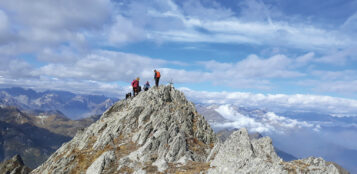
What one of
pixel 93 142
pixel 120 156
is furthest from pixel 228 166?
pixel 93 142

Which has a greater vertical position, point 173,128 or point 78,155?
point 173,128

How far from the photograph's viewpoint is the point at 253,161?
2361cm

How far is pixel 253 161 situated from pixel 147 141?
20.6 meters

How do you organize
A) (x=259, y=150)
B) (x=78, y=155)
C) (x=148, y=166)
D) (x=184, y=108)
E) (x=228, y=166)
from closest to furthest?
(x=228, y=166) < (x=148, y=166) < (x=259, y=150) < (x=78, y=155) < (x=184, y=108)

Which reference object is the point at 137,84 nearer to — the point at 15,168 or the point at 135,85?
the point at 135,85

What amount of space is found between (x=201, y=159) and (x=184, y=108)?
17395mm

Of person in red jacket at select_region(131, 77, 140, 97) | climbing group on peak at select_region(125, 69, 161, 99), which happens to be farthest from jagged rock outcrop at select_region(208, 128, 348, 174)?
person in red jacket at select_region(131, 77, 140, 97)

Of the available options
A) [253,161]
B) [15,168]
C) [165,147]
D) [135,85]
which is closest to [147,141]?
[165,147]

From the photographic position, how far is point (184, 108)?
175 feet

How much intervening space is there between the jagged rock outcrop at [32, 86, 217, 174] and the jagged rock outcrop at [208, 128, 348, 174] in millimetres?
3195

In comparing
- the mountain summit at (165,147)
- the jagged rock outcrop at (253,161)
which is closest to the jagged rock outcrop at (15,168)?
the mountain summit at (165,147)

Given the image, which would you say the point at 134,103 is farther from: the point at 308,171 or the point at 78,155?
the point at 308,171

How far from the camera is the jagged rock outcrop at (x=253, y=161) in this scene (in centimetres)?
2242

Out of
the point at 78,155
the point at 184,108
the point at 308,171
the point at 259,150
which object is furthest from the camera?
the point at 184,108
